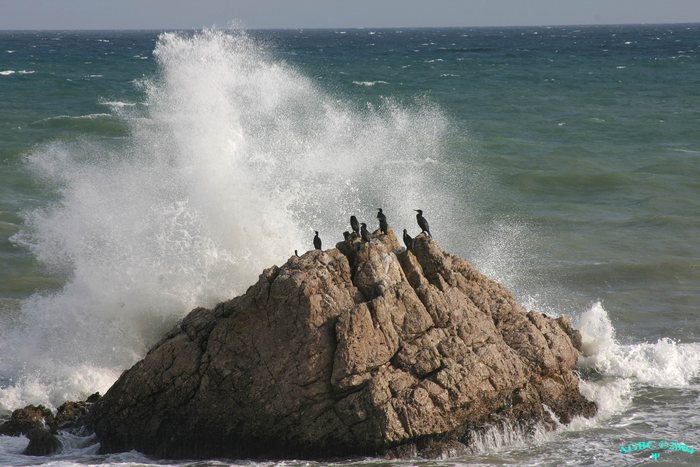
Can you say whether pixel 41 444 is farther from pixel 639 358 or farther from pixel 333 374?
pixel 639 358

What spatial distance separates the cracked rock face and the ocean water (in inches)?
17.8

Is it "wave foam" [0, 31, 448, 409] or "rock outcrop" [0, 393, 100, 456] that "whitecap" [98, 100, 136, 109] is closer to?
"wave foam" [0, 31, 448, 409]

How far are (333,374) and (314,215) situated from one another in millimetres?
11574

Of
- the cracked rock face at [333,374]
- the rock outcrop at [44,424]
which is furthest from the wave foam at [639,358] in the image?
the rock outcrop at [44,424]

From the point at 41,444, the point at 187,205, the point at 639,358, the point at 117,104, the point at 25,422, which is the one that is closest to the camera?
the point at 41,444

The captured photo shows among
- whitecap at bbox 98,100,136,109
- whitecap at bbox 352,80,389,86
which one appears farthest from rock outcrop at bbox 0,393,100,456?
whitecap at bbox 352,80,389,86

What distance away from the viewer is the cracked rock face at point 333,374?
13.5 m

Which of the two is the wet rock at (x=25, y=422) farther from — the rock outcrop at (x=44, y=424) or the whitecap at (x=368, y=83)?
the whitecap at (x=368, y=83)

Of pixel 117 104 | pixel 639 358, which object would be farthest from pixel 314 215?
pixel 117 104

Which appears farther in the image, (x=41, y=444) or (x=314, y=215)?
(x=314, y=215)

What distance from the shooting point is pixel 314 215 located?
24844 mm

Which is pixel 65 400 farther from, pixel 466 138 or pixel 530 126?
pixel 530 126

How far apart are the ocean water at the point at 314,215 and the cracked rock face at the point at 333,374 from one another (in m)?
0.45

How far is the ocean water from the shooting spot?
17.2m
